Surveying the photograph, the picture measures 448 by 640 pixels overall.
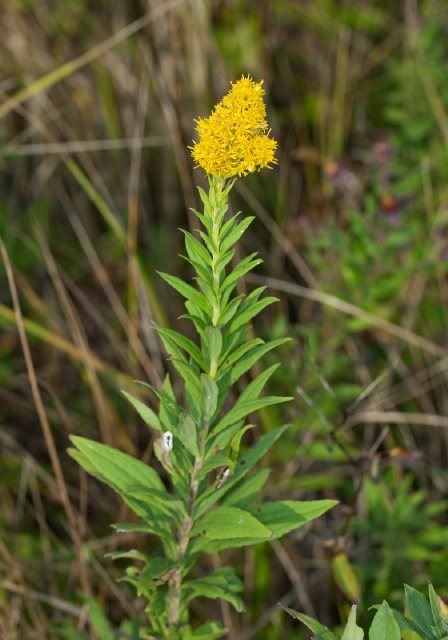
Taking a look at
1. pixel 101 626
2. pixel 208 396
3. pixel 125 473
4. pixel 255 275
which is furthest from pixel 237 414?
pixel 255 275

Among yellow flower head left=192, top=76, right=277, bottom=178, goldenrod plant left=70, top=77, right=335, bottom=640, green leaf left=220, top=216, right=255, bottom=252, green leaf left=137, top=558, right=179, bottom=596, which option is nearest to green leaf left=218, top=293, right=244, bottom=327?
goldenrod plant left=70, top=77, right=335, bottom=640

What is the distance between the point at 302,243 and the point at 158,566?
2.50 meters

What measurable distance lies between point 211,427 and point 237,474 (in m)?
0.13

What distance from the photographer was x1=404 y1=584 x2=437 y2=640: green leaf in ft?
3.95

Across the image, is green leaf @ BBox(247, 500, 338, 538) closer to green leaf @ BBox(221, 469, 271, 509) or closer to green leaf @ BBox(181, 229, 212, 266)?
green leaf @ BBox(221, 469, 271, 509)

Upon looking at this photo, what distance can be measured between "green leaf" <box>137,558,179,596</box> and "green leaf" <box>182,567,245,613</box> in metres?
0.09

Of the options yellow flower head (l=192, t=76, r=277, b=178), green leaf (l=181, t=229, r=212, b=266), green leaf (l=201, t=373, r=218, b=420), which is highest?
yellow flower head (l=192, t=76, r=277, b=178)

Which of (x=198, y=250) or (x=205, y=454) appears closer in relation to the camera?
(x=198, y=250)

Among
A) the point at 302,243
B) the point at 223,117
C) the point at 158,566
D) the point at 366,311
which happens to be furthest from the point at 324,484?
the point at 223,117

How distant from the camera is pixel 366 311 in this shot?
2.88 m

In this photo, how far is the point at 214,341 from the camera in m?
1.26

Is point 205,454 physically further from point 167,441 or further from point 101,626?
point 101,626

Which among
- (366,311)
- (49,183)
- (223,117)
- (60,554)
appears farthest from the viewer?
(49,183)

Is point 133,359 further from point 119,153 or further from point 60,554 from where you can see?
point 119,153
